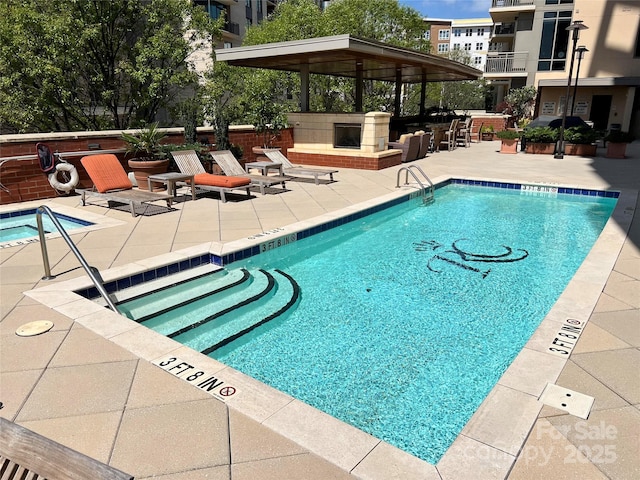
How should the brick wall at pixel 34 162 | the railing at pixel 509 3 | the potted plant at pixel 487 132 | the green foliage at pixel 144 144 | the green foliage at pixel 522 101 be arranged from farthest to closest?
the railing at pixel 509 3 → the green foliage at pixel 522 101 → the potted plant at pixel 487 132 → the green foliage at pixel 144 144 → the brick wall at pixel 34 162

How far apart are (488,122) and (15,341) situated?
26.0 m

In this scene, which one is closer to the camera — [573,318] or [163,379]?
[163,379]

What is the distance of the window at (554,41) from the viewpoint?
1073 inches

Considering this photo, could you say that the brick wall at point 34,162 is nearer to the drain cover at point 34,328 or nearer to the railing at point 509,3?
the drain cover at point 34,328

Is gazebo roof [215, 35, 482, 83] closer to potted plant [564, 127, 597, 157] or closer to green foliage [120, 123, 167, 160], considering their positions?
green foliage [120, 123, 167, 160]

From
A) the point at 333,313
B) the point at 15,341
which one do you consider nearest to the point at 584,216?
the point at 333,313

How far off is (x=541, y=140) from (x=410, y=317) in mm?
15747

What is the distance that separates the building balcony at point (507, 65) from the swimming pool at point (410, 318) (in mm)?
23722

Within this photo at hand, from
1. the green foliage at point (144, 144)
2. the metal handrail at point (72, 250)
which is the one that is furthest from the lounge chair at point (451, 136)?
the metal handrail at point (72, 250)

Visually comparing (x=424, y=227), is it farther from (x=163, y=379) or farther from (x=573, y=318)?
(x=163, y=379)

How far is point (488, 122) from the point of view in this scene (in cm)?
2550

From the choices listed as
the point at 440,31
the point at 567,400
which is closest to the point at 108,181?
the point at 567,400

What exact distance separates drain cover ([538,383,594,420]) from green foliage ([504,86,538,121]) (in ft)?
91.9

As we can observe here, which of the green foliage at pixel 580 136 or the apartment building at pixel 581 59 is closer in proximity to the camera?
the green foliage at pixel 580 136
